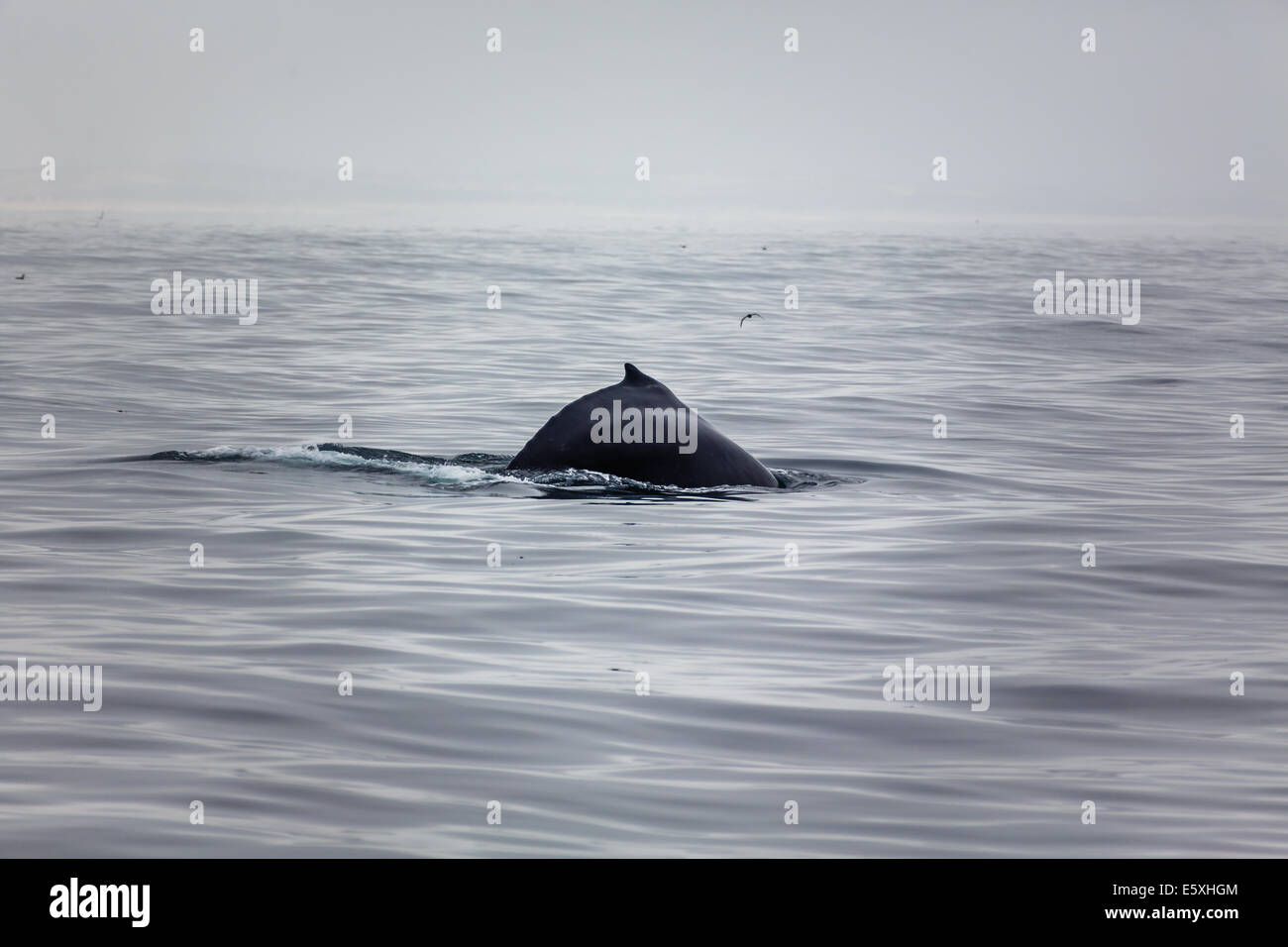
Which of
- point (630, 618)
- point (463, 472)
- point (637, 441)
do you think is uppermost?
point (637, 441)

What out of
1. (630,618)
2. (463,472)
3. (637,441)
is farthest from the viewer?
(463,472)

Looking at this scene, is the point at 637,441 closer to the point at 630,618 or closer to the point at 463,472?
the point at 463,472

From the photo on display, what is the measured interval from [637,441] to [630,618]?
3528mm

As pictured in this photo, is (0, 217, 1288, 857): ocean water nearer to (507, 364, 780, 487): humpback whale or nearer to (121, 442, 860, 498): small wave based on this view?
(121, 442, 860, 498): small wave

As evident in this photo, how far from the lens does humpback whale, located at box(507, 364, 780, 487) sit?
12727 mm

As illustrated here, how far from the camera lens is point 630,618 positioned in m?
9.61

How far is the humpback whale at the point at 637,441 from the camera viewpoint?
12727 mm

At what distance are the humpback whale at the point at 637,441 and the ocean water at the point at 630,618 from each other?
0.18 m

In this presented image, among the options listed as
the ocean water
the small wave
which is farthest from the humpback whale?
the ocean water

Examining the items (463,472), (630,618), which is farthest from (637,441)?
(630,618)

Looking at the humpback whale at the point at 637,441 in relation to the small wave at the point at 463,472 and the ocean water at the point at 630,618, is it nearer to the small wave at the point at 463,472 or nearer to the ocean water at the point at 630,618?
the small wave at the point at 463,472

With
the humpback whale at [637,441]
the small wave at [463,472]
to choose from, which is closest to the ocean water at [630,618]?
the small wave at [463,472]

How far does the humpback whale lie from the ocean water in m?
0.18
